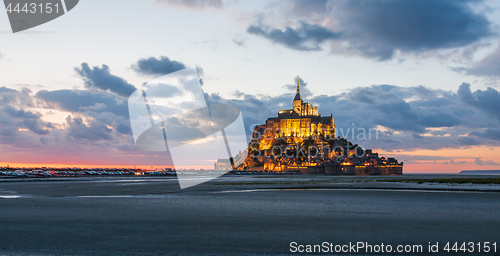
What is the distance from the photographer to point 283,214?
14.8 metres

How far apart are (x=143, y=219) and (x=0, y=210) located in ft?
24.1

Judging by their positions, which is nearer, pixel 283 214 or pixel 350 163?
pixel 283 214

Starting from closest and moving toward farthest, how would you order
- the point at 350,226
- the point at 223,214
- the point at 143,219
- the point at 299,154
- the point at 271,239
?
the point at 271,239, the point at 350,226, the point at 143,219, the point at 223,214, the point at 299,154

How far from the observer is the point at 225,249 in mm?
8289

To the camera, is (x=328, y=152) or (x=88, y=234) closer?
(x=88, y=234)

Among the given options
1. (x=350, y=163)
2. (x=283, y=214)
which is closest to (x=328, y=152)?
(x=350, y=163)

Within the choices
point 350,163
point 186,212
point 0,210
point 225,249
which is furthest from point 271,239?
point 350,163

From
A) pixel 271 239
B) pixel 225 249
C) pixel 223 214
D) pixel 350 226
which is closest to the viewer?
pixel 225 249

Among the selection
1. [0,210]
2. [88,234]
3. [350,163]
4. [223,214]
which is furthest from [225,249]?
[350,163]

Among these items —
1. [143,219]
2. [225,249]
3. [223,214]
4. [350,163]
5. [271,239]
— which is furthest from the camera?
[350,163]

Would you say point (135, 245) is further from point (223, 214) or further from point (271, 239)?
point (223, 214)

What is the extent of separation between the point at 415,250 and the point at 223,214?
8.06 meters

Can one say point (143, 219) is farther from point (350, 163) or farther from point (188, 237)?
point (350, 163)

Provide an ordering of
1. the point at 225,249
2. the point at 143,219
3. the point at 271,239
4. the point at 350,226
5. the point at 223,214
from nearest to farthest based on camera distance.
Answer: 1. the point at 225,249
2. the point at 271,239
3. the point at 350,226
4. the point at 143,219
5. the point at 223,214
